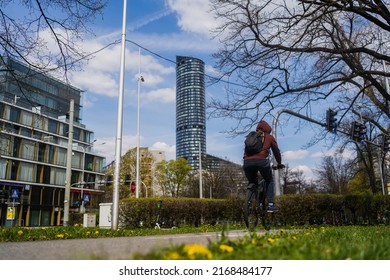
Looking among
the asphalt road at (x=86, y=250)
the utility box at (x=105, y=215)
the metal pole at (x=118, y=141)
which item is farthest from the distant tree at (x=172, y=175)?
the asphalt road at (x=86, y=250)

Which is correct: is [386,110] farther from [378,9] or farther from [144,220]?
[144,220]

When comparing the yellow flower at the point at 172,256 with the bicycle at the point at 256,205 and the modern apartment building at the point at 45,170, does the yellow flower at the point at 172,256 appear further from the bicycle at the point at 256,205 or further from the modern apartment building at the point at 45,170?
the modern apartment building at the point at 45,170

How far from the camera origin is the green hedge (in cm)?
1413

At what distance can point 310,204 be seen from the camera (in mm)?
14234

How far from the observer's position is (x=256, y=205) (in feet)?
22.0

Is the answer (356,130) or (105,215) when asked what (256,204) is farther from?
(356,130)

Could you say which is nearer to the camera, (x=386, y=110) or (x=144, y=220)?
(x=386, y=110)

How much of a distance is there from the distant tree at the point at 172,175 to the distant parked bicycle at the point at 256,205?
38.9 m

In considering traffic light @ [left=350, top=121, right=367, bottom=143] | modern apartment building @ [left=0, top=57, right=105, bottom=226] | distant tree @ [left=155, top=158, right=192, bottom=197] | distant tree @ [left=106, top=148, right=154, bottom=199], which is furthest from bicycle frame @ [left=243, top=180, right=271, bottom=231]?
distant tree @ [left=106, top=148, right=154, bottom=199]

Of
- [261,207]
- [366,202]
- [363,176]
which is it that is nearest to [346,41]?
[261,207]

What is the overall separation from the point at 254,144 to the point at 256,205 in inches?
49.0

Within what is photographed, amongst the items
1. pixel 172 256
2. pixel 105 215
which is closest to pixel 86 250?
pixel 172 256

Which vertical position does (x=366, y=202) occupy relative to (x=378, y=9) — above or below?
below
